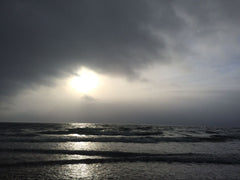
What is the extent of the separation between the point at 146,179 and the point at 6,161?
1059 cm

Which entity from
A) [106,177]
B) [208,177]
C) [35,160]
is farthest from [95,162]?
[208,177]

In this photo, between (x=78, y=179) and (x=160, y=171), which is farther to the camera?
(x=160, y=171)

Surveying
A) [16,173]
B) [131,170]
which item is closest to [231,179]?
[131,170]

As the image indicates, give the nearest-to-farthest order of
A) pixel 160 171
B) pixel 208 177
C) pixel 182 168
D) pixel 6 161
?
1. pixel 208 177
2. pixel 160 171
3. pixel 182 168
4. pixel 6 161

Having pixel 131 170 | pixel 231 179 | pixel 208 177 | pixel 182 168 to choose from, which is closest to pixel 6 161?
pixel 131 170

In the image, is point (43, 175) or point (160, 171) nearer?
point (43, 175)

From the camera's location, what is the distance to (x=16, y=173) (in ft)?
34.2

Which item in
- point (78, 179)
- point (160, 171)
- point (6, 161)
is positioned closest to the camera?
point (78, 179)

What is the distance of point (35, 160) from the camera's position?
1360 cm

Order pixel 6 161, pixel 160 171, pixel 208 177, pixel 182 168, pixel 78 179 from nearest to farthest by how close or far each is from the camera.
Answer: pixel 78 179, pixel 208 177, pixel 160 171, pixel 182 168, pixel 6 161

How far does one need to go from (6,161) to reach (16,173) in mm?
3461

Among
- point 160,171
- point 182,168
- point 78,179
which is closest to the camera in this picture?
point 78,179

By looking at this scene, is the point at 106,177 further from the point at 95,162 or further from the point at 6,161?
the point at 6,161

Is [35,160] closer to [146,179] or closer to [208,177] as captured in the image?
[146,179]
